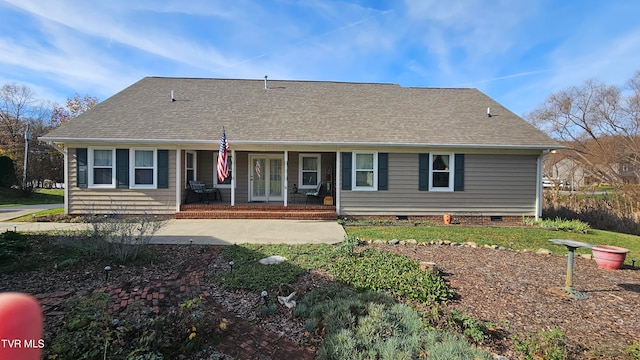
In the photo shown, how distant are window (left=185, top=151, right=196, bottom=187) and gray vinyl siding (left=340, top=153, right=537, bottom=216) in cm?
590

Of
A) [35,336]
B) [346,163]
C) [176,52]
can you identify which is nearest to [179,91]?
[176,52]

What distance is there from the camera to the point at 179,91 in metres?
13.9

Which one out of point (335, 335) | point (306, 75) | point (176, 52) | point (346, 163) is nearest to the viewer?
point (335, 335)

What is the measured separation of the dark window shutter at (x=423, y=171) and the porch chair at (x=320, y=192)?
3696 millimetres

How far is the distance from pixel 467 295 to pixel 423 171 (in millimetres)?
7260

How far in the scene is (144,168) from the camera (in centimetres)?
1093

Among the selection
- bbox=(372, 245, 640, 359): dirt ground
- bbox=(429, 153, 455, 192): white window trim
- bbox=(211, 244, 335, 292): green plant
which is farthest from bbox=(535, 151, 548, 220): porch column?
bbox=(211, 244, 335, 292): green plant

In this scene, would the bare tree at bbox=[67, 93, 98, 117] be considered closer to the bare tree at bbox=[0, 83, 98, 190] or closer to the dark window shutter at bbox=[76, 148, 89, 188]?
the bare tree at bbox=[0, 83, 98, 190]

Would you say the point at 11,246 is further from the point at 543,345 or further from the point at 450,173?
the point at 450,173

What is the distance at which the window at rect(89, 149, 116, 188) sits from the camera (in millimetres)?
10766

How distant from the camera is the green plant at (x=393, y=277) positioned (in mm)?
4273

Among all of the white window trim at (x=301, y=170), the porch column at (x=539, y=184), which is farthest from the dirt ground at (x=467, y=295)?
the white window trim at (x=301, y=170)

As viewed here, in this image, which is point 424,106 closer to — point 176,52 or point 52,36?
point 176,52

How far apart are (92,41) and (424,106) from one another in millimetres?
13365
